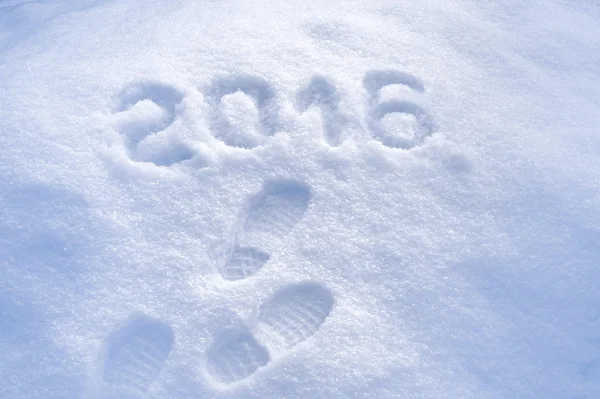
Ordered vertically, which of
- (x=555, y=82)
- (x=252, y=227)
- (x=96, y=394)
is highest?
(x=555, y=82)

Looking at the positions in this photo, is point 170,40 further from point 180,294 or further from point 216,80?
point 180,294

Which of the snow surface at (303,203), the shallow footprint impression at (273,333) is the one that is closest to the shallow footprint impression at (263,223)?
the snow surface at (303,203)

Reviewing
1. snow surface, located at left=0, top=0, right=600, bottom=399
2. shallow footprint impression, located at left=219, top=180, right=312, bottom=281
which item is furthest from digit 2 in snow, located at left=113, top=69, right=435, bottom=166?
shallow footprint impression, located at left=219, top=180, right=312, bottom=281

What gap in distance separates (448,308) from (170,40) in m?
1.07

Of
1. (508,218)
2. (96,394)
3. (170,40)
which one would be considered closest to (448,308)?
(508,218)

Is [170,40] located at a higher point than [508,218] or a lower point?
higher

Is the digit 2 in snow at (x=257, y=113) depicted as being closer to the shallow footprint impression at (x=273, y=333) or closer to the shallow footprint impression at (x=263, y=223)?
the shallow footprint impression at (x=263, y=223)

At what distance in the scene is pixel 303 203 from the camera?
1457 mm

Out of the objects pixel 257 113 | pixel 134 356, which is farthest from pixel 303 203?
pixel 134 356

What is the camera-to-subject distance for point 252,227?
1.44 m

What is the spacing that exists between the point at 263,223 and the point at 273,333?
0.27 meters

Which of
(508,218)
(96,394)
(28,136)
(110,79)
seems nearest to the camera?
(96,394)

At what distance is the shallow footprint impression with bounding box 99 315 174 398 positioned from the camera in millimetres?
Result: 1263

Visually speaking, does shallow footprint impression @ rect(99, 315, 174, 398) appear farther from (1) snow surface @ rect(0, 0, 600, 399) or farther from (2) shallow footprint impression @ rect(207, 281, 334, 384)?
(2) shallow footprint impression @ rect(207, 281, 334, 384)
